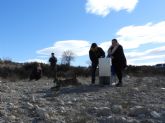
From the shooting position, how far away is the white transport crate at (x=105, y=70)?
53.8 ft

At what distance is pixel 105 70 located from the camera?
654 inches

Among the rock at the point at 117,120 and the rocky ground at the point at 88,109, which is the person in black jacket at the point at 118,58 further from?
the rock at the point at 117,120

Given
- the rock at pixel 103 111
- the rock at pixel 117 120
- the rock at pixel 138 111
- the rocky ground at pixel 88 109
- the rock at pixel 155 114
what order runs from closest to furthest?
the rock at pixel 117 120 → the rocky ground at pixel 88 109 → the rock at pixel 155 114 → the rock at pixel 138 111 → the rock at pixel 103 111

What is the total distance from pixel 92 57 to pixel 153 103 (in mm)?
6942

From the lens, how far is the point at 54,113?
9914 mm

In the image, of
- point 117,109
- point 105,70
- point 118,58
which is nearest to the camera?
point 117,109

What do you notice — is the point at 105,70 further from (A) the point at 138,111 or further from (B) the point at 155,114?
(B) the point at 155,114

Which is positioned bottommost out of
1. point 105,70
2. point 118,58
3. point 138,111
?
point 138,111

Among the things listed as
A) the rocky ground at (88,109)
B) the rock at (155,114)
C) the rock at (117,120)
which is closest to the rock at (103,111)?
the rocky ground at (88,109)

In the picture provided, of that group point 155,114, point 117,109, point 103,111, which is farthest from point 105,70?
point 155,114

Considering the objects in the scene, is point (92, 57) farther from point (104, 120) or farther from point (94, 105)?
point (104, 120)

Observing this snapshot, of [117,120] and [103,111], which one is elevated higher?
[103,111]

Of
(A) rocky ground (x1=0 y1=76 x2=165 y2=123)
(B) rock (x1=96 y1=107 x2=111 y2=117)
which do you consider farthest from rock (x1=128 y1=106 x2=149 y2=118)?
(B) rock (x1=96 y1=107 x2=111 y2=117)

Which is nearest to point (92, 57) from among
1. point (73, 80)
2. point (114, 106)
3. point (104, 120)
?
point (73, 80)
